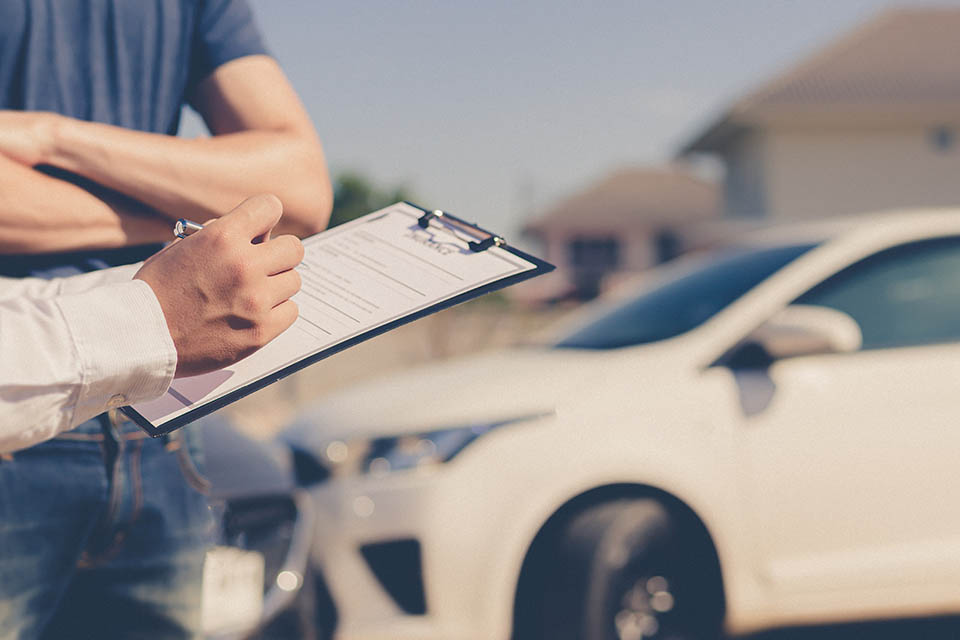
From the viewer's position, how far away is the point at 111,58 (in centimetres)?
125

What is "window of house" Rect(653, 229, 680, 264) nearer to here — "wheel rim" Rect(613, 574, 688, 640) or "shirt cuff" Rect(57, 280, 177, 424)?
"wheel rim" Rect(613, 574, 688, 640)

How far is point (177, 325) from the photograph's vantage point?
2.77ft

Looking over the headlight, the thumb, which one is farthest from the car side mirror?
the thumb

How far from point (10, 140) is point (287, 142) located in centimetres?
33

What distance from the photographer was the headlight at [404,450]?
2.94 metres

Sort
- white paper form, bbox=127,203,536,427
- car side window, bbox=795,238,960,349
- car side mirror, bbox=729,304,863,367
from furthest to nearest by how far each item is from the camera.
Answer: car side window, bbox=795,238,960,349 → car side mirror, bbox=729,304,863,367 → white paper form, bbox=127,203,536,427

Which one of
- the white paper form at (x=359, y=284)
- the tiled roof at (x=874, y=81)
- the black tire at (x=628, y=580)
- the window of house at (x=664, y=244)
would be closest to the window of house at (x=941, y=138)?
the tiled roof at (x=874, y=81)

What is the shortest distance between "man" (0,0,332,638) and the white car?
1598 mm

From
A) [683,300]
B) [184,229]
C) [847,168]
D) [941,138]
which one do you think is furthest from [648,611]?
[941,138]

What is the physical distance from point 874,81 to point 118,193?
18.7 m

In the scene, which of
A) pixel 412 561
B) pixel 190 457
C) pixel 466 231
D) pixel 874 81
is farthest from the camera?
pixel 874 81

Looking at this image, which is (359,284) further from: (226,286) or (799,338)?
(799,338)

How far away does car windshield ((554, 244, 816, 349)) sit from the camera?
3.40 m

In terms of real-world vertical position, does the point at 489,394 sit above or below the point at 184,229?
below
